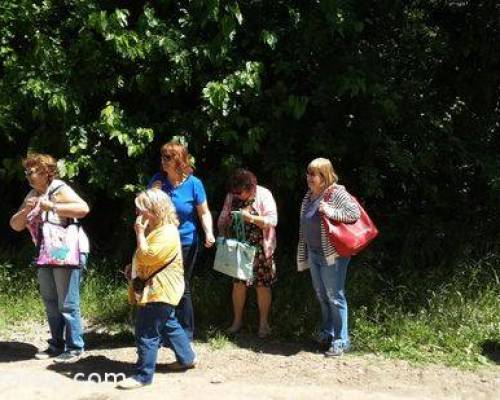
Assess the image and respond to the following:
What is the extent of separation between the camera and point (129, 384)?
4.88m

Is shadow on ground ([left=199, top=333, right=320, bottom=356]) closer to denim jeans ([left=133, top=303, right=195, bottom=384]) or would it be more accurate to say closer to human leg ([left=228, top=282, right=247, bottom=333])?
human leg ([left=228, top=282, right=247, bottom=333])

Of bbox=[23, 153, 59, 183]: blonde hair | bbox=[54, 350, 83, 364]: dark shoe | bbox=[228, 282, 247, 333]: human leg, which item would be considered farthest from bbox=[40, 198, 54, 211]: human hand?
bbox=[228, 282, 247, 333]: human leg

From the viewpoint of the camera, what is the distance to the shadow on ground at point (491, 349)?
5.46m

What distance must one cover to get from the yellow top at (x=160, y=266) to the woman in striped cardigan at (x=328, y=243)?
115 centimetres

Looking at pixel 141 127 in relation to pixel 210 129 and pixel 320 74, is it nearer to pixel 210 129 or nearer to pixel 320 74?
pixel 210 129

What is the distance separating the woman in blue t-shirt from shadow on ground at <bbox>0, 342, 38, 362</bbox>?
137cm

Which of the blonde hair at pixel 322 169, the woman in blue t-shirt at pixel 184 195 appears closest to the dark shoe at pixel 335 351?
the woman in blue t-shirt at pixel 184 195

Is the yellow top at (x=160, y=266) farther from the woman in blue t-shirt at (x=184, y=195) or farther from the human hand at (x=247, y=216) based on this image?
the human hand at (x=247, y=216)

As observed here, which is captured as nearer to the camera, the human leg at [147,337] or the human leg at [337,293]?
the human leg at [147,337]

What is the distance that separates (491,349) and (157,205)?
2885 millimetres

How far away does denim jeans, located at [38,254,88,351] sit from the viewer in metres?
5.33

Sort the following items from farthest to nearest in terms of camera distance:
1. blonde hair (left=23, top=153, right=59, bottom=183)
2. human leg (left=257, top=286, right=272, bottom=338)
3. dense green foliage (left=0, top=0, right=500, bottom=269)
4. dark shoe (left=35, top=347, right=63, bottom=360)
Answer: dense green foliage (left=0, top=0, right=500, bottom=269), human leg (left=257, top=286, right=272, bottom=338), dark shoe (left=35, top=347, right=63, bottom=360), blonde hair (left=23, top=153, right=59, bottom=183)

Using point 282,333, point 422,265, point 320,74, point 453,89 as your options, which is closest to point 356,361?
point 282,333

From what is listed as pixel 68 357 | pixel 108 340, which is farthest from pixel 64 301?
pixel 108 340
